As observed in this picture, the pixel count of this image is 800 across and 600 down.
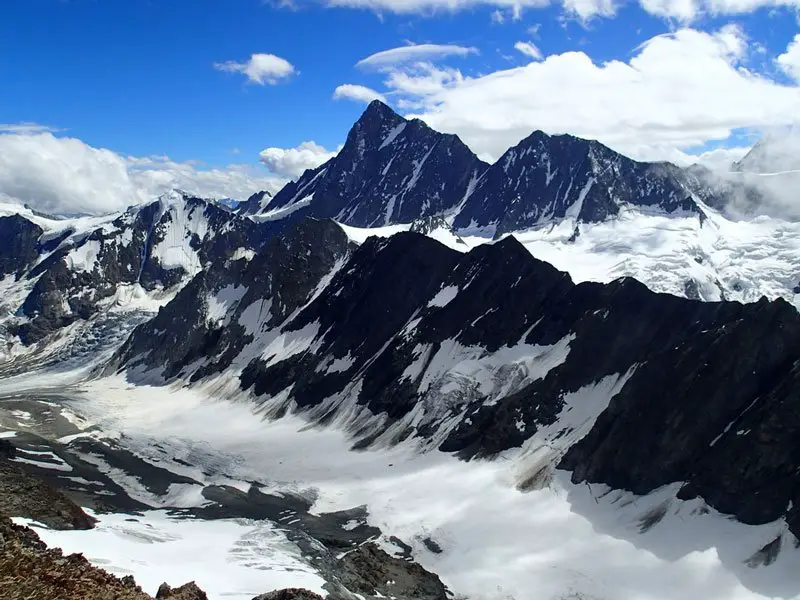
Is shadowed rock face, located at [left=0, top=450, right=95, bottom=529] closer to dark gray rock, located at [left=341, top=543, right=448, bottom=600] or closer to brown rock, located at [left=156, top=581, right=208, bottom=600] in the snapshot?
brown rock, located at [left=156, top=581, right=208, bottom=600]

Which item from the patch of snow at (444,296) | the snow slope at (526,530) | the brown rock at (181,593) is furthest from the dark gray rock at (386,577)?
the patch of snow at (444,296)

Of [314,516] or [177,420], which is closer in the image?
[314,516]

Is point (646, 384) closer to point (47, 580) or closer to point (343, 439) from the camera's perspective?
point (343, 439)

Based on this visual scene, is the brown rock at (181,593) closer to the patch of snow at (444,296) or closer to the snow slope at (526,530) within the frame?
the snow slope at (526,530)

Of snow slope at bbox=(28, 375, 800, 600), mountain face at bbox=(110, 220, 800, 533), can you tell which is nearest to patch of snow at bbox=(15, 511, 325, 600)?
snow slope at bbox=(28, 375, 800, 600)

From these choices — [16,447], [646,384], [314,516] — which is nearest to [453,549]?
[314,516]

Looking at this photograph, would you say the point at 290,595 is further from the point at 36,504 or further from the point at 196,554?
the point at 36,504

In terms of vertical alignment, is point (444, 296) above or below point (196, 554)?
above

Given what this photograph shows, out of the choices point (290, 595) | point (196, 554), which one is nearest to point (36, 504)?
point (196, 554)
